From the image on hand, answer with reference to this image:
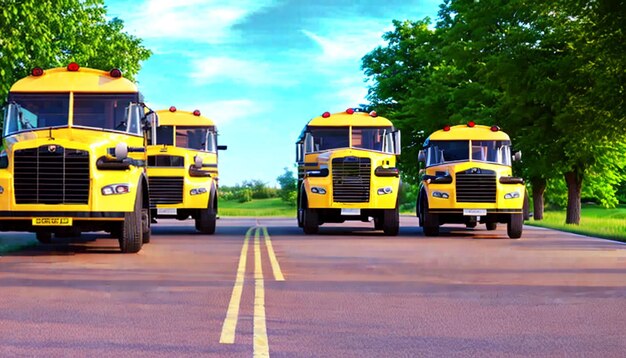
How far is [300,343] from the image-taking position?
7.09 metres

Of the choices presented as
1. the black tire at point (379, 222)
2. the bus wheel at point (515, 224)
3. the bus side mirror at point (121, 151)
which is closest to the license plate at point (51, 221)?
the bus side mirror at point (121, 151)

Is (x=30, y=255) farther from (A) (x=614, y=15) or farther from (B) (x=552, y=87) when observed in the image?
(B) (x=552, y=87)

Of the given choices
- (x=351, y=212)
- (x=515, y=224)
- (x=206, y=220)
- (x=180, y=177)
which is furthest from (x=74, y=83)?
(x=515, y=224)

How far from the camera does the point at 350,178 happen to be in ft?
76.8

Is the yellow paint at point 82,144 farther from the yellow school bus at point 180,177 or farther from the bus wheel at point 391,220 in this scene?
the bus wheel at point 391,220

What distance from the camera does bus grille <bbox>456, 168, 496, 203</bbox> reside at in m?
23.3

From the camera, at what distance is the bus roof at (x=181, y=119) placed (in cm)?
2516

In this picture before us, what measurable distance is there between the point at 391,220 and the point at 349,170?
6.08ft

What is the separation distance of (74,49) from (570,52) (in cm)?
1921

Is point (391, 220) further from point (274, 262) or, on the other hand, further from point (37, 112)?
point (37, 112)

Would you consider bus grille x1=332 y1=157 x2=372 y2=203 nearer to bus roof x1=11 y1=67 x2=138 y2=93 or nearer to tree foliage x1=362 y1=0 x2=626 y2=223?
bus roof x1=11 y1=67 x2=138 y2=93

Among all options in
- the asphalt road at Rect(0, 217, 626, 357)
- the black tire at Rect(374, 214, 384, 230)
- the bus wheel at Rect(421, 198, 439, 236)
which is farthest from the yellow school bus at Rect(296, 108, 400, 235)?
the asphalt road at Rect(0, 217, 626, 357)

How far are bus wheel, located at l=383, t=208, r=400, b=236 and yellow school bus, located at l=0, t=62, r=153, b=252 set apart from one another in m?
8.29

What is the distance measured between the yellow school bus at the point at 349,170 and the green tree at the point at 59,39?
24.7 feet
